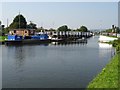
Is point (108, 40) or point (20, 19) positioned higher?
point (20, 19)

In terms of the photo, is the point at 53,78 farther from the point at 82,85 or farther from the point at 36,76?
the point at 82,85

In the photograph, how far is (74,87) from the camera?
1741 centimetres

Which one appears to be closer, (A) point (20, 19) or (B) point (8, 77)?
(B) point (8, 77)

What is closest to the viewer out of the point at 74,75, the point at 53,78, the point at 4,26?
the point at 53,78

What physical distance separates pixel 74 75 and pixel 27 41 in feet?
199

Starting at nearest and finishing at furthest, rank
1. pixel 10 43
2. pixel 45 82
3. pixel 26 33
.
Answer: pixel 45 82
pixel 10 43
pixel 26 33

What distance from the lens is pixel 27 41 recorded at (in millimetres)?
81938

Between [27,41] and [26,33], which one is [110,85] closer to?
[27,41]

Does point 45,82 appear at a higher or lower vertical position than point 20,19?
lower

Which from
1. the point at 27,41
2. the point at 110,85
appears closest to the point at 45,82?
the point at 110,85

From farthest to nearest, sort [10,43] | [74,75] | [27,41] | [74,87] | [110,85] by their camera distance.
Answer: [27,41], [10,43], [74,75], [74,87], [110,85]

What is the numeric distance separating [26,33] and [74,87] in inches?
3127

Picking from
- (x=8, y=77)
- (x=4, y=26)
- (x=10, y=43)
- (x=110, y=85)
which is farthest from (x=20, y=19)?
(x=110, y=85)

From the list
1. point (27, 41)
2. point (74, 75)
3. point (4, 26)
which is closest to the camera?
point (74, 75)
